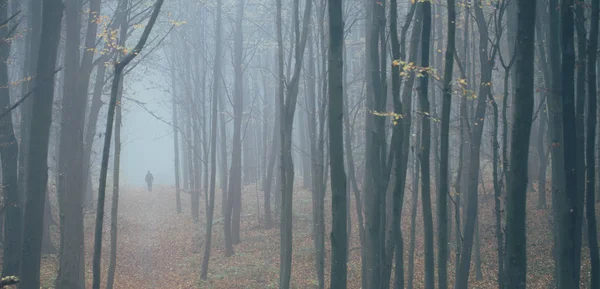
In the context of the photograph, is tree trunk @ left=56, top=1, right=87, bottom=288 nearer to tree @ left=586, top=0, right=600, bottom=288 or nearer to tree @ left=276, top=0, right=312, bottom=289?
tree @ left=276, top=0, right=312, bottom=289

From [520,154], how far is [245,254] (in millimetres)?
13575

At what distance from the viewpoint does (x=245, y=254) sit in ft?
62.2

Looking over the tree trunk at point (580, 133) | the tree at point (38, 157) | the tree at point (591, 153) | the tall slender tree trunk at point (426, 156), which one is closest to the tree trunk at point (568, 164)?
the tree trunk at point (580, 133)

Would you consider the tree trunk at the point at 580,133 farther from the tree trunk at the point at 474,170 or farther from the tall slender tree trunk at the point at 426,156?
the tall slender tree trunk at the point at 426,156

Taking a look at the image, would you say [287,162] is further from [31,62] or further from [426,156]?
[31,62]

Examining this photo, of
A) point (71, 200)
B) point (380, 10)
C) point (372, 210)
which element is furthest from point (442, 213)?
point (71, 200)

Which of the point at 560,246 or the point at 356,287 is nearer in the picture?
the point at 560,246

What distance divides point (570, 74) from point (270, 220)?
1605 centimetres

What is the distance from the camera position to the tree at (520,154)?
7.33m

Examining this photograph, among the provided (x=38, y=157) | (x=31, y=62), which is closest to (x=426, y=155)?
(x=38, y=157)

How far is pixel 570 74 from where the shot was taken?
855cm

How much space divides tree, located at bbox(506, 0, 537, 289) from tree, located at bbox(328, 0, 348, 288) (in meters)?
2.80

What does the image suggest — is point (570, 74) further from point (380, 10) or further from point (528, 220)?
point (528, 220)

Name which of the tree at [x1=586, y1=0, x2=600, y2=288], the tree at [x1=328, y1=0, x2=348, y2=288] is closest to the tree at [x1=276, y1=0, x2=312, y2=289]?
the tree at [x1=328, y1=0, x2=348, y2=288]
